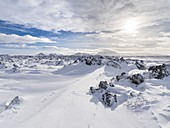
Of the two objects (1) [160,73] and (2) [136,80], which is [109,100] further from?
(1) [160,73]

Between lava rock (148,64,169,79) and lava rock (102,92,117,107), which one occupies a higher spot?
lava rock (148,64,169,79)

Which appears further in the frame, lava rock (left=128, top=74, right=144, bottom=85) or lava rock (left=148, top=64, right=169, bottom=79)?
lava rock (left=148, top=64, right=169, bottom=79)

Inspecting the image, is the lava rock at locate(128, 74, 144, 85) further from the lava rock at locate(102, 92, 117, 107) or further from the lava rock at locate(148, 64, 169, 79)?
the lava rock at locate(102, 92, 117, 107)

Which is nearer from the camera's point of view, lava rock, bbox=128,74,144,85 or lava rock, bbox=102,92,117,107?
lava rock, bbox=102,92,117,107

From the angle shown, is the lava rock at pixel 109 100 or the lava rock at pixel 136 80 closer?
the lava rock at pixel 109 100

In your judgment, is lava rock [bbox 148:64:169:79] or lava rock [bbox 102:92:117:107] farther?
lava rock [bbox 148:64:169:79]

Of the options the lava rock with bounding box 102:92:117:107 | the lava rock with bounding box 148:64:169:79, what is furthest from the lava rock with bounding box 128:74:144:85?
the lava rock with bounding box 102:92:117:107

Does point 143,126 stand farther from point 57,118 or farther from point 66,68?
point 66,68

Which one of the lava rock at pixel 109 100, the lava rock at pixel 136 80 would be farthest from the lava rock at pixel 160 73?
the lava rock at pixel 109 100

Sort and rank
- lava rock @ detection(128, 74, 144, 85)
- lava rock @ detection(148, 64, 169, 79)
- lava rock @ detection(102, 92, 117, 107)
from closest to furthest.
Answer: lava rock @ detection(102, 92, 117, 107), lava rock @ detection(128, 74, 144, 85), lava rock @ detection(148, 64, 169, 79)

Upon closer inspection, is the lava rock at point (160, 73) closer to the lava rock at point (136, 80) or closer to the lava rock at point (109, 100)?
the lava rock at point (136, 80)

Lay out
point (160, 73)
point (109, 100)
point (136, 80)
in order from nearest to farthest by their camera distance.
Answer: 1. point (109, 100)
2. point (136, 80)
3. point (160, 73)

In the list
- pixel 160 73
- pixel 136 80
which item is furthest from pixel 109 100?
pixel 160 73

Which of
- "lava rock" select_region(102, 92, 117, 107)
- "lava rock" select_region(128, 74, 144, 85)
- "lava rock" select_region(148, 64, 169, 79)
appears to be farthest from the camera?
"lava rock" select_region(148, 64, 169, 79)
